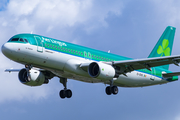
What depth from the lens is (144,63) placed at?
147 ft

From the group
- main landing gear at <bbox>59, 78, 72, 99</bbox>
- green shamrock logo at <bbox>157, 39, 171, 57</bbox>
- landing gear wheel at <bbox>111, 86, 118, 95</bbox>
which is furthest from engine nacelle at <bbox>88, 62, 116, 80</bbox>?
green shamrock logo at <bbox>157, 39, 171, 57</bbox>

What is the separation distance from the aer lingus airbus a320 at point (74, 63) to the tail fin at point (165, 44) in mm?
4503

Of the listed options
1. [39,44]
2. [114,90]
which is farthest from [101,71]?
[39,44]

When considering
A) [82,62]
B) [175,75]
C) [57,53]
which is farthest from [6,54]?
[175,75]

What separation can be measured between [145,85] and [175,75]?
399 cm

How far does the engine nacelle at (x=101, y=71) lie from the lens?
4262 cm

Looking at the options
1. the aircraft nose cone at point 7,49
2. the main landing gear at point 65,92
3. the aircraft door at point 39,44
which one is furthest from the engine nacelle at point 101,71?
the aircraft nose cone at point 7,49

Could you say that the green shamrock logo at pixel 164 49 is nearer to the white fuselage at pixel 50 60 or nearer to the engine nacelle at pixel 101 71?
the white fuselage at pixel 50 60

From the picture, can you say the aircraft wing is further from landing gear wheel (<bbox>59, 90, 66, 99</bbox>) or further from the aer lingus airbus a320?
landing gear wheel (<bbox>59, 90, 66, 99</bbox>)

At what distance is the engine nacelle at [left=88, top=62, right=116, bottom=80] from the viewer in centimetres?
4262

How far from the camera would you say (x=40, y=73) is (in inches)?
1901

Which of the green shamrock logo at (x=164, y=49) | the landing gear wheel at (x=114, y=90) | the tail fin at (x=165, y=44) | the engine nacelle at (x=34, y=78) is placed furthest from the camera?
the green shamrock logo at (x=164, y=49)

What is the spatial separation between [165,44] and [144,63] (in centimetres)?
1320

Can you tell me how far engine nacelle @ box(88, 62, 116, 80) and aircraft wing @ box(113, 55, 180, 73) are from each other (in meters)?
1.55
